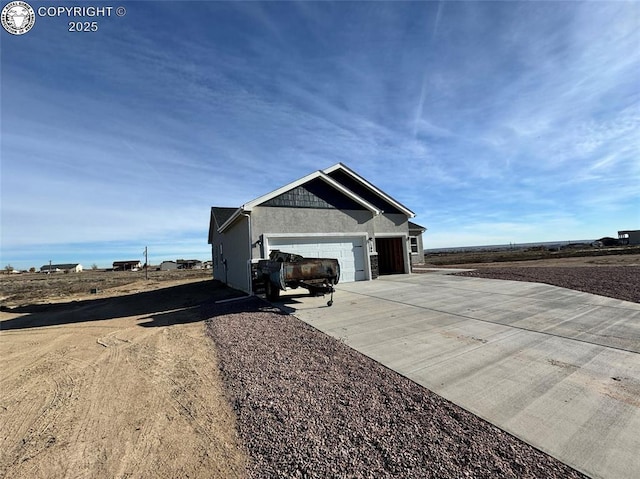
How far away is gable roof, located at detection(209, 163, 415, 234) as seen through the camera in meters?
12.2

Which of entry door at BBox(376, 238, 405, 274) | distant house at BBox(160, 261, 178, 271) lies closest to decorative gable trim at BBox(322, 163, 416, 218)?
entry door at BBox(376, 238, 405, 274)

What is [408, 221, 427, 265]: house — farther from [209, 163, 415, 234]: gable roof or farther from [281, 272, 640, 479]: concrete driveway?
[281, 272, 640, 479]: concrete driveway

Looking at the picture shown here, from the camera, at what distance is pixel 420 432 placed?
2.84 m

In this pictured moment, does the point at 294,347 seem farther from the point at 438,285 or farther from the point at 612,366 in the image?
the point at 438,285

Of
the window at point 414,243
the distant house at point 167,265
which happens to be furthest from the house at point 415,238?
the distant house at point 167,265

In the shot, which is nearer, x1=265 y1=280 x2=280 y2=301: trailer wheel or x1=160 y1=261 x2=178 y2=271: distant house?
x1=265 y1=280 x2=280 y2=301: trailer wheel

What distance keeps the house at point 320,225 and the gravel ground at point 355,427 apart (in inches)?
309

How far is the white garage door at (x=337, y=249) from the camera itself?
502 inches

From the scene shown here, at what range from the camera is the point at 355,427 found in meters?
2.95

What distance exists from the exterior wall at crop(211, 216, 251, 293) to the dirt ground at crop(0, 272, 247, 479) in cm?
602

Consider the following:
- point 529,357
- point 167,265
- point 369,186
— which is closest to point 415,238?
point 369,186

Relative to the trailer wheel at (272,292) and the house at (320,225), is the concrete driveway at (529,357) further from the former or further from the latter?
the house at (320,225)

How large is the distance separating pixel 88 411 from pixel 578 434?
5503mm

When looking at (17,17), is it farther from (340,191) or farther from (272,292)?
(340,191)
